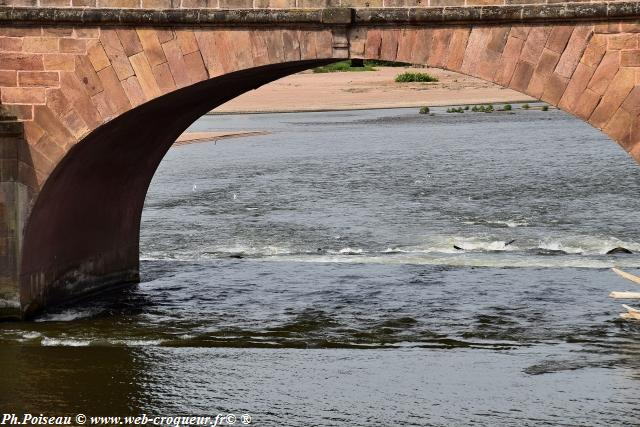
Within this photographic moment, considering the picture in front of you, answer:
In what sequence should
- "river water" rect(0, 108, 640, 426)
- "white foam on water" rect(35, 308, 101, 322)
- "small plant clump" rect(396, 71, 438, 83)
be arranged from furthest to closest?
"small plant clump" rect(396, 71, 438, 83)
"white foam on water" rect(35, 308, 101, 322)
"river water" rect(0, 108, 640, 426)

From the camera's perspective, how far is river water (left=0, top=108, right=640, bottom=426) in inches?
602

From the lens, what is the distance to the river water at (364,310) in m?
15.3

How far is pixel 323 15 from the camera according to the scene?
54.7ft

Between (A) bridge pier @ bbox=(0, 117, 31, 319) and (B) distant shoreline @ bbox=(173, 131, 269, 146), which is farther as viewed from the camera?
(B) distant shoreline @ bbox=(173, 131, 269, 146)

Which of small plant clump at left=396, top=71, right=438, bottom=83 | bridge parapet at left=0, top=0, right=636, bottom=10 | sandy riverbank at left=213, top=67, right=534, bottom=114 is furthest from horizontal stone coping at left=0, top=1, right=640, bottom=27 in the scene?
small plant clump at left=396, top=71, right=438, bottom=83

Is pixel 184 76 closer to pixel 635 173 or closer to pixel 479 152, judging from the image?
pixel 635 173

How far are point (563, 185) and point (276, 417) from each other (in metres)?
21.1

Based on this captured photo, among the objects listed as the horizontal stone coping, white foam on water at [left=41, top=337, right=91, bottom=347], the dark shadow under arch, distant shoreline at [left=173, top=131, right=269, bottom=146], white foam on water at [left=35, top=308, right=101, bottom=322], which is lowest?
distant shoreline at [left=173, top=131, right=269, bottom=146]

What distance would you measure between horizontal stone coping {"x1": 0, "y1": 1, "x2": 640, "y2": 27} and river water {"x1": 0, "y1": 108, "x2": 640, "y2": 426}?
4.10 metres

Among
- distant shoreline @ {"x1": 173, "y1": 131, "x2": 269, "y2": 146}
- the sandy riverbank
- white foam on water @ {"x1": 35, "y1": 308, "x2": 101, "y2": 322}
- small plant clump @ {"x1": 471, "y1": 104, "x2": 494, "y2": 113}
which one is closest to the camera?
white foam on water @ {"x1": 35, "y1": 308, "x2": 101, "y2": 322}

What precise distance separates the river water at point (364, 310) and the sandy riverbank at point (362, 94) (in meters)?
25.7

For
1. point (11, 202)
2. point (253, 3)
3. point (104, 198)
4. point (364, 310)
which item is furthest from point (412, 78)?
point (253, 3)

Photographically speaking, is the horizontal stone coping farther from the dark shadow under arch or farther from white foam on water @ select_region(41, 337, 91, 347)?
white foam on water @ select_region(41, 337, 91, 347)

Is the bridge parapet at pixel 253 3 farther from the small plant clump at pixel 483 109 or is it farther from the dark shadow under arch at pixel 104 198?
the small plant clump at pixel 483 109
